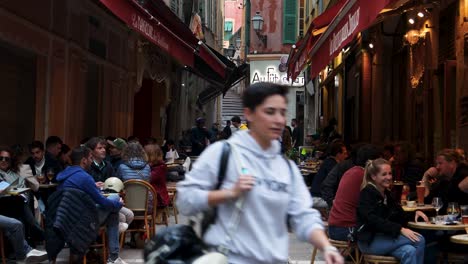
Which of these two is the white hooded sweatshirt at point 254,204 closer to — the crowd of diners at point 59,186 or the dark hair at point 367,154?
the crowd of diners at point 59,186

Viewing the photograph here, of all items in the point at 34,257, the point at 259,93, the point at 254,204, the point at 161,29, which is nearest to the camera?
the point at 254,204

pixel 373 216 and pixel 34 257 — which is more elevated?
pixel 373 216

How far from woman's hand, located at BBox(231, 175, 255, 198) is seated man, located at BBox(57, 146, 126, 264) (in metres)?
4.73

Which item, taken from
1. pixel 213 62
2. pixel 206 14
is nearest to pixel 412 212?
pixel 213 62

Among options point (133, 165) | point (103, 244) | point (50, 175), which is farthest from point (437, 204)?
point (50, 175)

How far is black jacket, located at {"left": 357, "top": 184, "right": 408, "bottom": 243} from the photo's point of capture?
21.5 ft

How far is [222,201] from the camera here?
302cm

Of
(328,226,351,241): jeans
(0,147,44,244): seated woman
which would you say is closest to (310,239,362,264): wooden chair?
(328,226,351,241): jeans

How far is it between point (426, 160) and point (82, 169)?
248 inches

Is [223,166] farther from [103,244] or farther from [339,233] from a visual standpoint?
[103,244]

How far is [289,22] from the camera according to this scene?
1561 inches

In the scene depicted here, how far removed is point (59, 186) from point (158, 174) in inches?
118

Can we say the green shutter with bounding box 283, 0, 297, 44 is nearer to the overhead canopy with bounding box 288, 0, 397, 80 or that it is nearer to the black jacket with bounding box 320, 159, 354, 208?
the overhead canopy with bounding box 288, 0, 397, 80

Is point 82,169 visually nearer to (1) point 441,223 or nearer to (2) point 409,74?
(1) point 441,223
